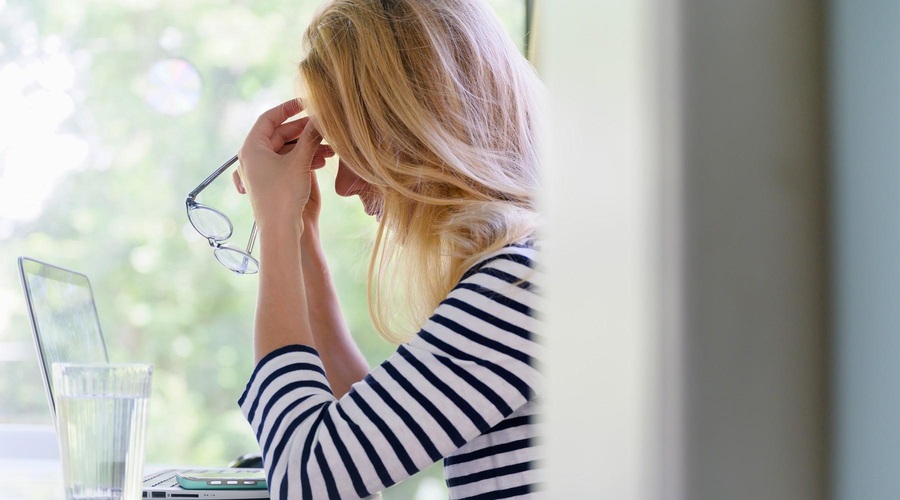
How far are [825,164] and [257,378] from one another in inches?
26.8

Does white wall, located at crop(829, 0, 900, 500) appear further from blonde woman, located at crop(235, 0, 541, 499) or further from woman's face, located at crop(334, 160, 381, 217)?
woman's face, located at crop(334, 160, 381, 217)

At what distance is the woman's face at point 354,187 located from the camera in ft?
2.97

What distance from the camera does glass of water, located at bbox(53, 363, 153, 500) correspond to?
682 millimetres

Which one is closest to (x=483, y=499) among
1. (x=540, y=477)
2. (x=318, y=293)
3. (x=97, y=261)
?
(x=318, y=293)

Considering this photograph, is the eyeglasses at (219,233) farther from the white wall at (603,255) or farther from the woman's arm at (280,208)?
the white wall at (603,255)

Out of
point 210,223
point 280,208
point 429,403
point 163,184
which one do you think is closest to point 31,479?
point 210,223

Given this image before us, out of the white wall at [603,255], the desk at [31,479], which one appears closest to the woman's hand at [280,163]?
the desk at [31,479]

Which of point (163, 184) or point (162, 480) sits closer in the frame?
point (162, 480)

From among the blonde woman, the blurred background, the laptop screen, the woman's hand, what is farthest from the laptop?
the blurred background

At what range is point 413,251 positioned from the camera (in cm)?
81

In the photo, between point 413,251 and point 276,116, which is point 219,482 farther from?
point 276,116

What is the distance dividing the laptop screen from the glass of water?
12 cm

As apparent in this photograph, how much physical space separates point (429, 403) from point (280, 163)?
36cm

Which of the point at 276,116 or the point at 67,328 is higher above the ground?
the point at 276,116
